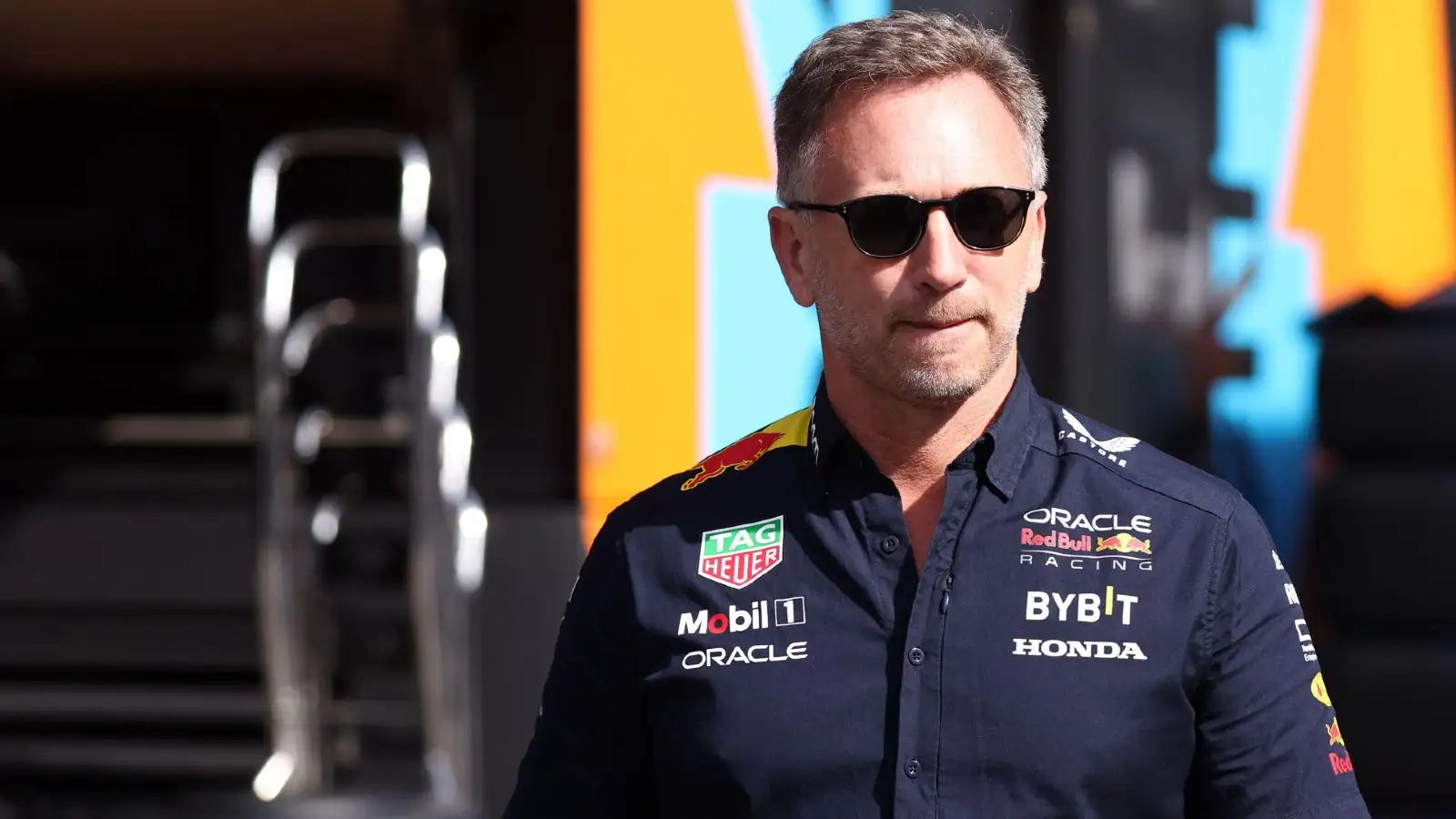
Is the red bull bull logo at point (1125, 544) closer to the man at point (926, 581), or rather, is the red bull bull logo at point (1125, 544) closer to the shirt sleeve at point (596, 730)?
the man at point (926, 581)

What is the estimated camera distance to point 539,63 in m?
3.18

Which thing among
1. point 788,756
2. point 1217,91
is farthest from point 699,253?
point 788,756

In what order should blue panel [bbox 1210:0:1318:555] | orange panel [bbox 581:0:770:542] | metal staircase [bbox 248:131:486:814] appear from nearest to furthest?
orange panel [bbox 581:0:770:542] < metal staircase [bbox 248:131:486:814] < blue panel [bbox 1210:0:1318:555]

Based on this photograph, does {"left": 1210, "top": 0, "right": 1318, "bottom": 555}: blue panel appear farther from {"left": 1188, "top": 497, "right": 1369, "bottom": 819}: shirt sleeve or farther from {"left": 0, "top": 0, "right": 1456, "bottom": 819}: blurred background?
{"left": 1188, "top": 497, "right": 1369, "bottom": 819}: shirt sleeve

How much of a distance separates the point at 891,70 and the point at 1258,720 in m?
0.58

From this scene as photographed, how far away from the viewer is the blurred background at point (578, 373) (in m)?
3.07

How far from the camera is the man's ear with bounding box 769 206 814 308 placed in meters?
1.54

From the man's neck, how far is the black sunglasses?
4.3 inches

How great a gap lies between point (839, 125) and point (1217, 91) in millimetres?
2613

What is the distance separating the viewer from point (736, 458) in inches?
62.1

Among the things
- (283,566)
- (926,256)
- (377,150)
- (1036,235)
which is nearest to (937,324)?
(926,256)

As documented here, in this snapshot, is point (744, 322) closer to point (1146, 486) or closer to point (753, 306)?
point (753, 306)

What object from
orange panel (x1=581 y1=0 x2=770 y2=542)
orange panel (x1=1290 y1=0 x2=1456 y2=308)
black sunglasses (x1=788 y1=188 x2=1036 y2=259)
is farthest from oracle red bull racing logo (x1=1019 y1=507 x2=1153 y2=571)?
orange panel (x1=1290 y1=0 x2=1456 y2=308)

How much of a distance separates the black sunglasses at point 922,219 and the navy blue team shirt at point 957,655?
0.14 meters
